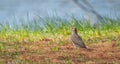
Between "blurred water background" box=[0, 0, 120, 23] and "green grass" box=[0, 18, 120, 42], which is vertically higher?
"green grass" box=[0, 18, 120, 42]

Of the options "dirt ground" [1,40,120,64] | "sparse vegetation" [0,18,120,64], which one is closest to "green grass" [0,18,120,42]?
"sparse vegetation" [0,18,120,64]

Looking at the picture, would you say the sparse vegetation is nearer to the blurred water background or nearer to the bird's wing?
the bird's wing

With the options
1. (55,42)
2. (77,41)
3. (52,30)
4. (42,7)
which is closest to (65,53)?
(77,41)

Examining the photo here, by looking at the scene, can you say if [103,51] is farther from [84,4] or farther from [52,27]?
[84,4]

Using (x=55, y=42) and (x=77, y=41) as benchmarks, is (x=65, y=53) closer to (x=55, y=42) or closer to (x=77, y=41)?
(x=77, y=41)

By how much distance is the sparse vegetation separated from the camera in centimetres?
1010

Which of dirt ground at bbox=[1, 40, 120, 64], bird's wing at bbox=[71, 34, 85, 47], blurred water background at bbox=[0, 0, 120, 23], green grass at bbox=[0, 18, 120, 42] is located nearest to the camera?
dirt ground at bbox=[1, 40, 120, 64]

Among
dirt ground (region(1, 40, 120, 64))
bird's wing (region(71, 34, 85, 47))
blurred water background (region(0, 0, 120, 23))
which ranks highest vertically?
bird's wing (region(71, 34, 85, 47))

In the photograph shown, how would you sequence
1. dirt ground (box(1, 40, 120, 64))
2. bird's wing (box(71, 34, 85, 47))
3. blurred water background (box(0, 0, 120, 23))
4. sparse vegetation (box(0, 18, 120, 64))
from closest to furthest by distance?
1. dirt ground (box(1, 40, 120, 64))
2. sparse vegetation (box(0, 18, 120, 64))
3. bird's wing (box(71, 34, 85, 47))
4. blurred water background (box(0, 0, 120, 23))

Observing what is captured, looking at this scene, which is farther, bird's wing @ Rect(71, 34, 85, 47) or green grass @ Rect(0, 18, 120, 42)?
green grass @ Rect(0, 18, 120, 42)

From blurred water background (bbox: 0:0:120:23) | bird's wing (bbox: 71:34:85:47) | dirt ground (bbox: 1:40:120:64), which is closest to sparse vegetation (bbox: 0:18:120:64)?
A: dirt ground (bbox: 1:40:120:64)

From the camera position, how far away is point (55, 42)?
1171 centimetres

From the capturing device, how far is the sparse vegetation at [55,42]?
10102mm

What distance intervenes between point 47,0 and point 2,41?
1220 cm
